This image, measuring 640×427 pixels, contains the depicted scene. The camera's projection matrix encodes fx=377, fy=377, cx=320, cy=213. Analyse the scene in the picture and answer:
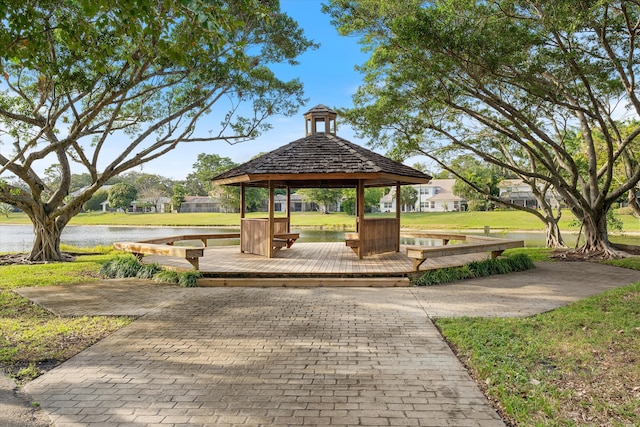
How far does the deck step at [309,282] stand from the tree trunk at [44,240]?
8193 millimetres

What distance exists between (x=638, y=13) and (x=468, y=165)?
30.3 ft

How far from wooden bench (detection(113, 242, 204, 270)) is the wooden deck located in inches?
14.4

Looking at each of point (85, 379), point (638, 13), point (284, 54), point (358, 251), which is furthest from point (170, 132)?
point (638, 13)

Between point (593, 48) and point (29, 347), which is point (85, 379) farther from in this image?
point (593, 48)

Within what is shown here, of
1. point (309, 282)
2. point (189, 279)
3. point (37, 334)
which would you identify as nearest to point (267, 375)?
point (37, 334)

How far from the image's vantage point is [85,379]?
377 centimetres

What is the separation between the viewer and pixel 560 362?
406cm

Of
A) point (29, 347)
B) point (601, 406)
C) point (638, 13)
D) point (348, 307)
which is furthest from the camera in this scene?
point (638, 13)

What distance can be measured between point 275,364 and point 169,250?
5623 millimetres

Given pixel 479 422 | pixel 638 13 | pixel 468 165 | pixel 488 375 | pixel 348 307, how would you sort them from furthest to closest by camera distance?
1. pixel 468 165
2. pixel 638 13
3. pixel 348 307
4. pixel 488 375
5. pixel 479 422

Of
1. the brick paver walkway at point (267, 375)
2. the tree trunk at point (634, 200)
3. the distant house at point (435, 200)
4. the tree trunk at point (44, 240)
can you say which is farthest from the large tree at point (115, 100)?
the distant house at point (435, 200)

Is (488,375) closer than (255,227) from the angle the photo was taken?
Yes

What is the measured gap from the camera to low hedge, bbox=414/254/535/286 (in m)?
8.57

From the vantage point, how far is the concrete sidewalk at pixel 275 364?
10.2 ft
